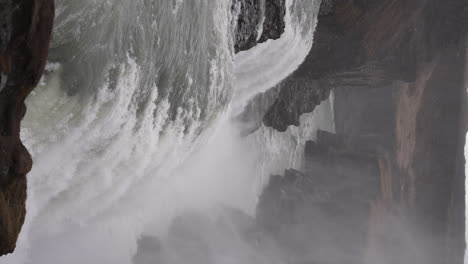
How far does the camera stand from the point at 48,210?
3.68 metres

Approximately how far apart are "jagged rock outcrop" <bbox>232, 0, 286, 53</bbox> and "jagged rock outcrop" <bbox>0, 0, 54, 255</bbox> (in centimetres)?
263

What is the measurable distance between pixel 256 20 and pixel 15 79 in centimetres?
325

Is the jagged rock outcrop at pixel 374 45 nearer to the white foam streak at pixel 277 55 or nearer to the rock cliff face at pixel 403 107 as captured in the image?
the rock cliff face at pixel 403 107

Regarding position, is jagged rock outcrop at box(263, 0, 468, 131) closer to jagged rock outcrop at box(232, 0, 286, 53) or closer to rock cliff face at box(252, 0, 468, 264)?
rock cliff face at box(252, 0, 468, 264)

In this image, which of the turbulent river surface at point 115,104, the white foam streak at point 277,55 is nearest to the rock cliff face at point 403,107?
the white foam streak at point 277,55

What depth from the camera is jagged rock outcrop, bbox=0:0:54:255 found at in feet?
6.86

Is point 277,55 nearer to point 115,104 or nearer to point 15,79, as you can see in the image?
point 115,104

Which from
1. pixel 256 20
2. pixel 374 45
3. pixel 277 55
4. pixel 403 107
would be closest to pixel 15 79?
pixel 256 20

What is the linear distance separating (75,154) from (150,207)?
4.91 m

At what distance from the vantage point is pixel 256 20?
199 inches

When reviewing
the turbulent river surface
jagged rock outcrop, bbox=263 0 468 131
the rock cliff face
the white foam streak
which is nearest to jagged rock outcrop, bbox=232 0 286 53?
the turbulent river surface

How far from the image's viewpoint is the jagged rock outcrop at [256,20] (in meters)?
4.79

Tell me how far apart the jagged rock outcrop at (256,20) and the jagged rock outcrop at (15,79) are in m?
2.63

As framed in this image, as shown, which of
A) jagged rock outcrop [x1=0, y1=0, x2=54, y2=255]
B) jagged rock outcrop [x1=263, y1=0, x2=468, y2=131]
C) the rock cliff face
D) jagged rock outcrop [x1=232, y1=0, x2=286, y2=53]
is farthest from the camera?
the rock cliff face
